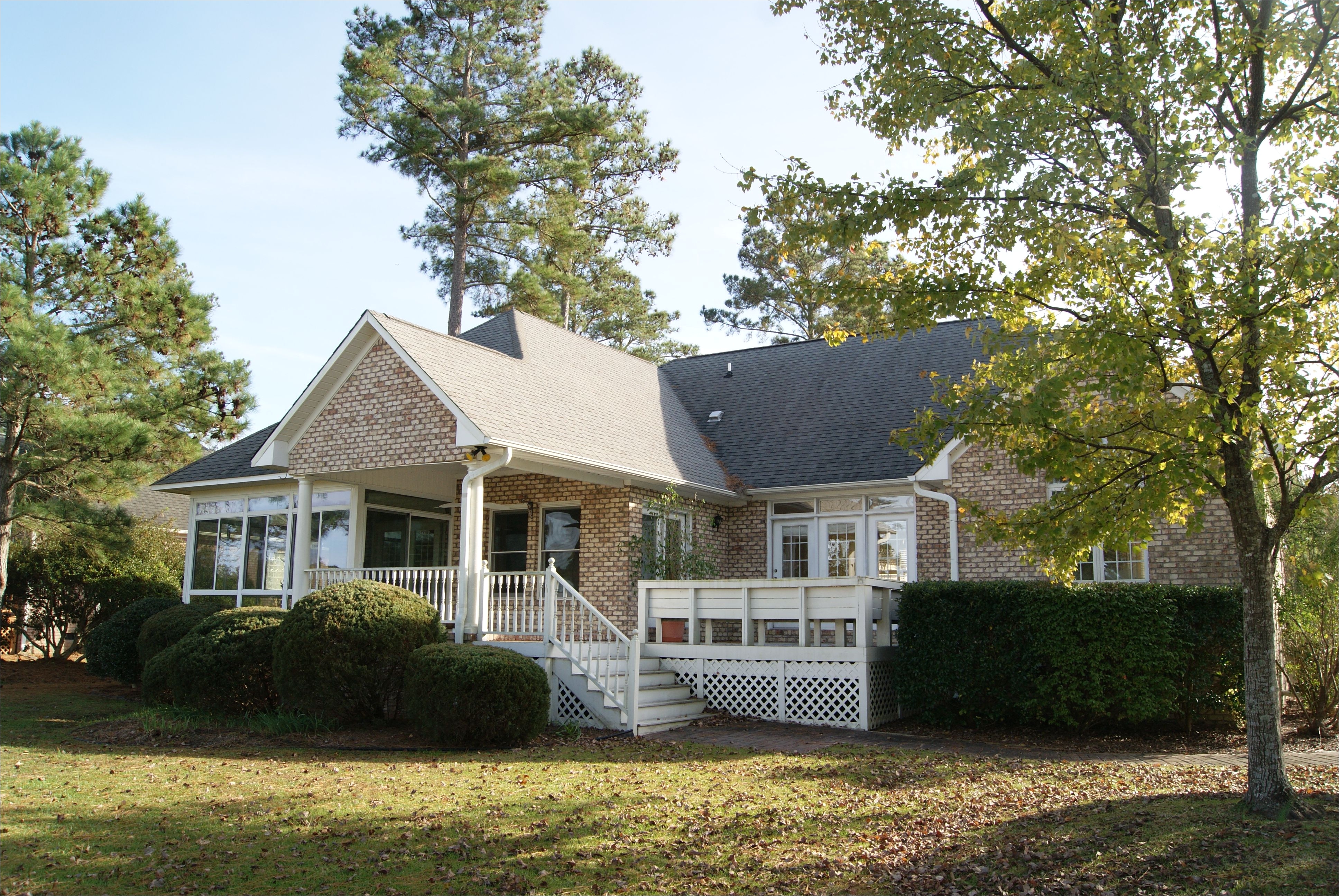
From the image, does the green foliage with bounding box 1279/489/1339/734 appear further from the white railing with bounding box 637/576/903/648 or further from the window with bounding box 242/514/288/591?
the window with bounding box 242/514/288/591

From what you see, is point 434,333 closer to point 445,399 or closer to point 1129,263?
point 445,399

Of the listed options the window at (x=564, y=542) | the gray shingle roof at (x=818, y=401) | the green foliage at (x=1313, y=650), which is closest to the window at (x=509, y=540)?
the window at (x=564, y=542)

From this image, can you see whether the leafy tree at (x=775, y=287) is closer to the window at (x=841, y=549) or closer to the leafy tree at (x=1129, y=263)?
the window at (x=841, y=549)

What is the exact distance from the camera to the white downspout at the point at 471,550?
13.5m

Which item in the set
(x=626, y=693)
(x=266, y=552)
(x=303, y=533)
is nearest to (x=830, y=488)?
(x=626, y=693)

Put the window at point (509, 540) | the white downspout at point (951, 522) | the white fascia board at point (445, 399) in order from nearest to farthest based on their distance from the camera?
the white fascia board at point (445, 399)
the white downspout at point (951, 522)
the window at point (509, 540)

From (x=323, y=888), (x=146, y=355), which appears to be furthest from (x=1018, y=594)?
(x=146, y=355)

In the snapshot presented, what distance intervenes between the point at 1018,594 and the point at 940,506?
4350 mm

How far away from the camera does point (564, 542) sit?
16859 mm

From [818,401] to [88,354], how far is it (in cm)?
1422

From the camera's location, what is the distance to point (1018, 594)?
480 inches

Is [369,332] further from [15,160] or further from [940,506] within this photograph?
[15,160]

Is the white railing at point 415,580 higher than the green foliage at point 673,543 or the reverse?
the reverse

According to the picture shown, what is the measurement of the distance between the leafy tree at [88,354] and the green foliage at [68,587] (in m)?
0.68
